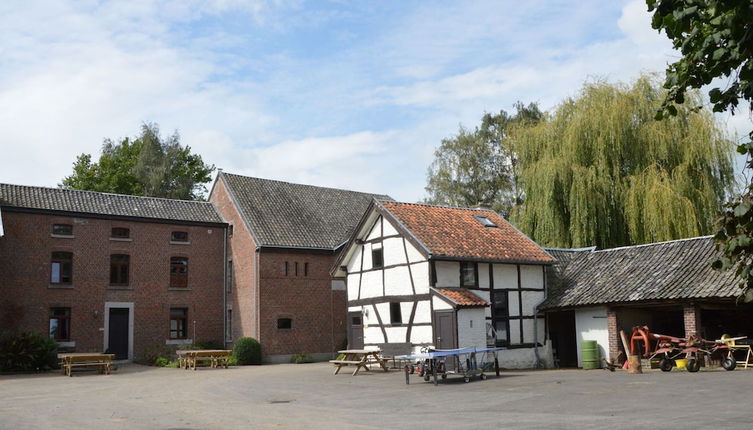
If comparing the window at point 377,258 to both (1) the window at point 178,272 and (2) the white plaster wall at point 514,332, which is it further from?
(1) the window at point 178,272

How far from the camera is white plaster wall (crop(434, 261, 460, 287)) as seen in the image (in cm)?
2280

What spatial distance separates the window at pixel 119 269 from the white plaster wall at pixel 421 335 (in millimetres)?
14566

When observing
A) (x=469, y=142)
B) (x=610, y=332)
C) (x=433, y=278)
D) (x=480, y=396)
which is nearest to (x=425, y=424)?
(x=480, y=396)

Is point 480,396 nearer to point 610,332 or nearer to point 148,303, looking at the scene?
point 610,332

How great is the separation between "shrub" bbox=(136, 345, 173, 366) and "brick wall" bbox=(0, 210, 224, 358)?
523mm

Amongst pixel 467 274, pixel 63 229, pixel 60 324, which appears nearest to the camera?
pixel 467 274

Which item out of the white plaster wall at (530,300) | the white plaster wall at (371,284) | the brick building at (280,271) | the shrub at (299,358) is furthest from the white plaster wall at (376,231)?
the shrub at (299,358)

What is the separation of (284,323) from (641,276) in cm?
1539

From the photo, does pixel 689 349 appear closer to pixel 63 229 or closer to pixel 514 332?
pixel 514 332

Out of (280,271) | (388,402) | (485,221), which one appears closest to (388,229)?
(485,221)

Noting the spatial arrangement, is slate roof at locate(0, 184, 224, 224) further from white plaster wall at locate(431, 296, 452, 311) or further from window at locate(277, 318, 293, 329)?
white plaster wall at locate(431, 296, 452, 311)

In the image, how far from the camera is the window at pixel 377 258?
25.1 meters

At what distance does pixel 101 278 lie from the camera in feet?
98.4

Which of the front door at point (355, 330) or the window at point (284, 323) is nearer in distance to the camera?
the front door at point (355, 330)
